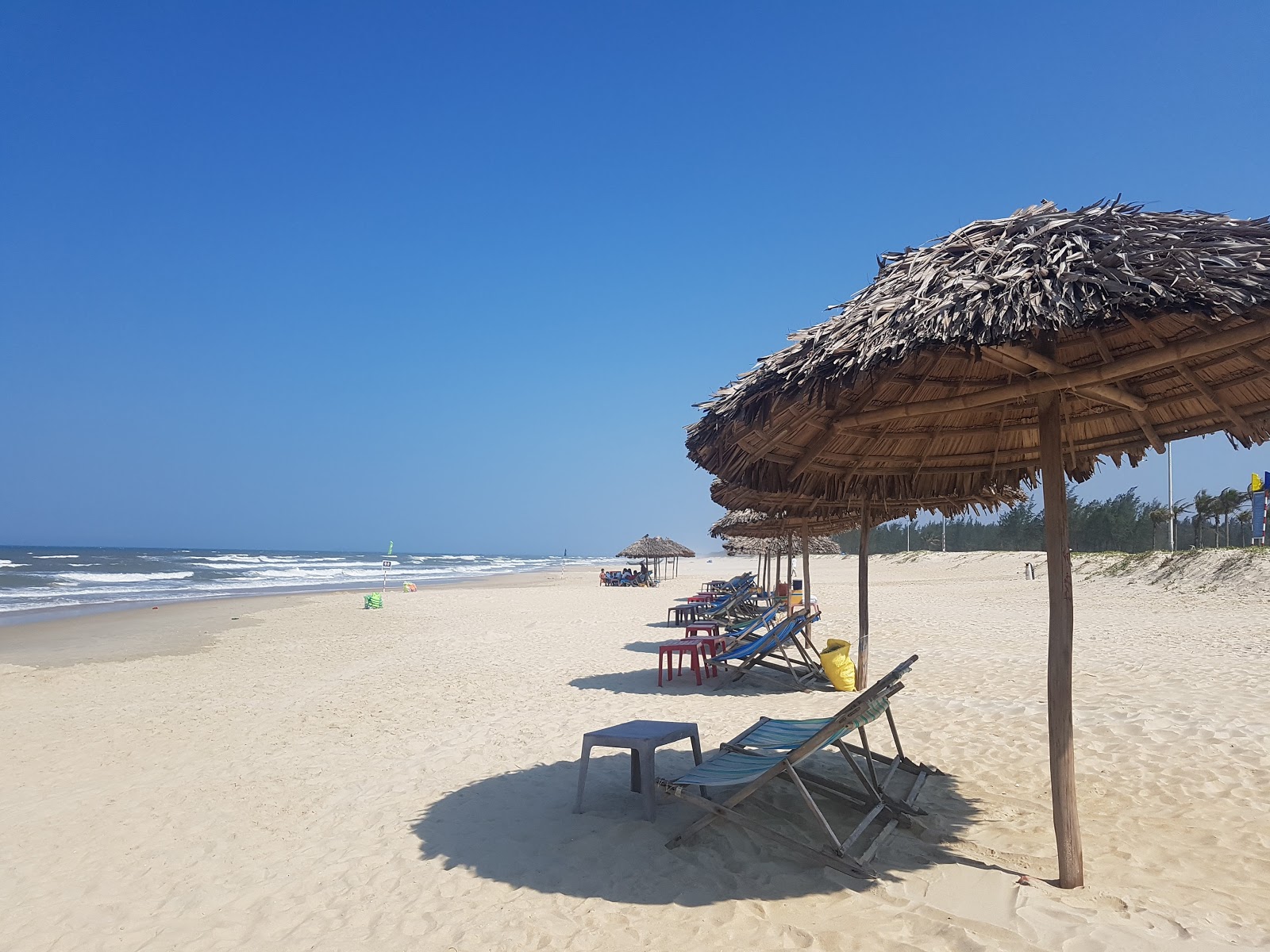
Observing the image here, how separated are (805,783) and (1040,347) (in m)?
2.50

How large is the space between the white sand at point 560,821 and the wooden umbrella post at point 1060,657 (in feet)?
0.57

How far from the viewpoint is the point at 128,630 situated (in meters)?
15.9

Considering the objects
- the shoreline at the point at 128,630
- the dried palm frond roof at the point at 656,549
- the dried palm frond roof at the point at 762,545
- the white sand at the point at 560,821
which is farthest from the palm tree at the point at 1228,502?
the shoreline at the point at 128,630

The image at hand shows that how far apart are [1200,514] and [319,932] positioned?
3815 centimetres

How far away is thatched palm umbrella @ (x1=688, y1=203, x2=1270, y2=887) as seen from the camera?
2.55m

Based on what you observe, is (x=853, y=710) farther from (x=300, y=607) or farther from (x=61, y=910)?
(x=300, y=607)

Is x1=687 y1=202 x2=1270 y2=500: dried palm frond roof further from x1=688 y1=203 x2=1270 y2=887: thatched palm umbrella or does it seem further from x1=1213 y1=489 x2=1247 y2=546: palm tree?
x1=1213 y1=489 x2=1247 y2=546: palm tree

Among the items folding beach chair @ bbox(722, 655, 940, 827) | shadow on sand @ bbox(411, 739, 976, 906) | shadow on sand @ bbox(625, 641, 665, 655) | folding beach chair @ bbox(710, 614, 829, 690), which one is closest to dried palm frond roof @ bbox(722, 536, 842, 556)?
shadow on sand @ bbox(625, 641, 665, 655)

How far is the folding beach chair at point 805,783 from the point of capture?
315cm

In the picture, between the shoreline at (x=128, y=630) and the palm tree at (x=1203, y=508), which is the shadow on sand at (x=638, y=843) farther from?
the palm tree at (x=1203, y=508)

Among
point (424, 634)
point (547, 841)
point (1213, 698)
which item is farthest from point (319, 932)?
point (424, 634)

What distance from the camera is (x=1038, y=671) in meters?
7.56

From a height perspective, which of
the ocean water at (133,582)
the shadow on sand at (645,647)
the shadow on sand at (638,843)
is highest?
the shadow on sand at (638,843)

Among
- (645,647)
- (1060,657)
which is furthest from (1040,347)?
(645,647)
